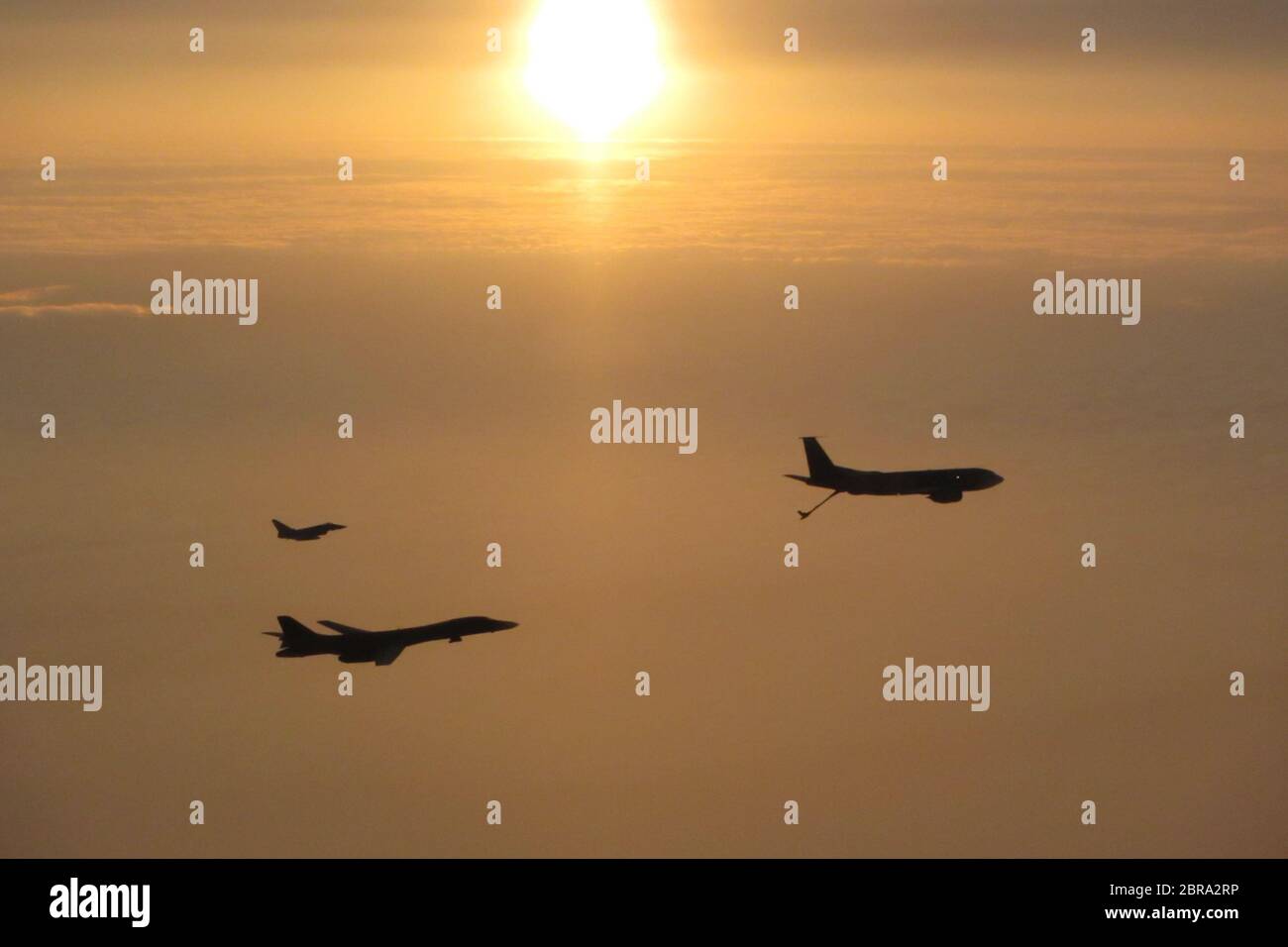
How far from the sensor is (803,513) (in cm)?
19950
